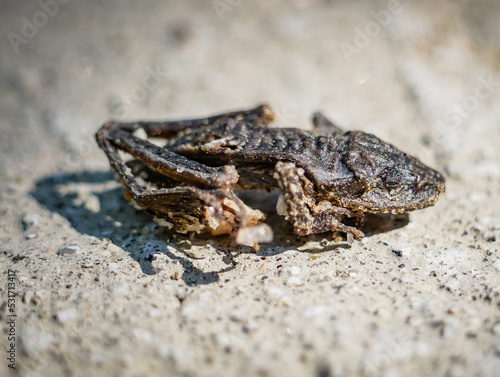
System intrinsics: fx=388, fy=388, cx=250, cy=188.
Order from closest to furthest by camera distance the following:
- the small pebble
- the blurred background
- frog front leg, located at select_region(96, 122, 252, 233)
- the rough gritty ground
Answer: the rough gritty ground → frog front leg, located at select_region(96, 122, 252, 233) → the small pebble → the blurred background

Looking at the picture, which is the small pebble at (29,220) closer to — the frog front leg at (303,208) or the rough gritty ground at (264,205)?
the rough gritty ground at (264,205)

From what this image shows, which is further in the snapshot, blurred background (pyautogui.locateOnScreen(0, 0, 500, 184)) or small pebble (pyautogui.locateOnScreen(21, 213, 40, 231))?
blurred background (pyautogui.locateOnScreen(0, 0, 500, 184))

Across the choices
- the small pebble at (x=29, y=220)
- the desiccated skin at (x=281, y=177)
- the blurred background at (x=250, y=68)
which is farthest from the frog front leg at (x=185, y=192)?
the blurred background at (x=250, y=68)

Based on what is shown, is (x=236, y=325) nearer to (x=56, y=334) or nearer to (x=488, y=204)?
(x=56, y=334)

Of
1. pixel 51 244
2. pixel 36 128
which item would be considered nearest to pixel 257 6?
pixel 36 128

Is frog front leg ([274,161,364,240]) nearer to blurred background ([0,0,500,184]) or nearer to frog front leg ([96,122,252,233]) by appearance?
frog front leg ([96,122,252,233])

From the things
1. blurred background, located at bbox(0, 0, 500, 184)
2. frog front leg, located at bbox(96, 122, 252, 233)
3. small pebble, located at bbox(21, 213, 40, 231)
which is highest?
blurred background, located at bbox(0, 0, 500, 184)

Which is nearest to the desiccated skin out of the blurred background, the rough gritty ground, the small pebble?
the rough gritty ground
